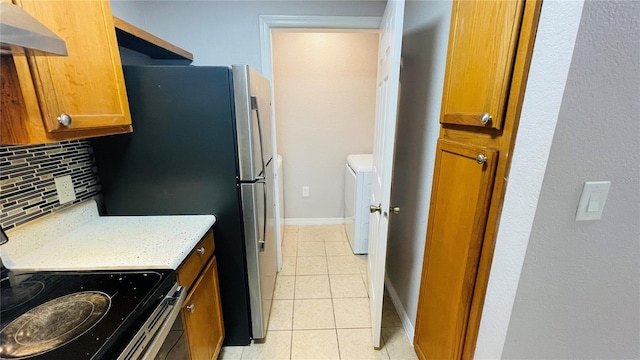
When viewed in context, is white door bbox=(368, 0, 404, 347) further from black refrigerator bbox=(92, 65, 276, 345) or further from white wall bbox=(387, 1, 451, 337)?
black refrigerator bbox=(92, 65, 276, 345)

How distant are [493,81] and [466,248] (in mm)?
615

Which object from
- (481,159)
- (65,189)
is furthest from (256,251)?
(481,159)

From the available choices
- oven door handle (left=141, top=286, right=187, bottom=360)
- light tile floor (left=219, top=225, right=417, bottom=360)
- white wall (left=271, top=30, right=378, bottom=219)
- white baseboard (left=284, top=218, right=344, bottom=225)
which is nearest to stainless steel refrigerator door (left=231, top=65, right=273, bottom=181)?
oven door handle (left=141, top=286, right=187, bottom=360)

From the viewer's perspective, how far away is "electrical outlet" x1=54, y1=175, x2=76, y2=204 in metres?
1.18

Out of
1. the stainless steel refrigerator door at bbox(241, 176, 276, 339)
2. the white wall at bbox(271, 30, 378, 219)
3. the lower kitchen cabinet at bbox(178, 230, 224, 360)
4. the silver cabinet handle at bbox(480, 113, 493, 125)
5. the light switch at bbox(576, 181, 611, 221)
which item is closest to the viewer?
the light switch at bbox(576, 181, 611, 221)

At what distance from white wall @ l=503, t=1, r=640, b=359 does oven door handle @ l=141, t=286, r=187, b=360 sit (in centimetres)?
113

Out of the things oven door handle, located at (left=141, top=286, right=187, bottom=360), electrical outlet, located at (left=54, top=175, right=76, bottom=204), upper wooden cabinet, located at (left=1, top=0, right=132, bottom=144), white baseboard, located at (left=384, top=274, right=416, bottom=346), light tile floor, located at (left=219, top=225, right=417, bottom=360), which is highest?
upper wooden cabinet, located at (left=1, top=0, right=132, bottom=144)

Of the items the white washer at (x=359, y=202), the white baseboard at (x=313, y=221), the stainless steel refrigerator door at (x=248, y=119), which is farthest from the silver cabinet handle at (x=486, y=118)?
the white baseboard at (x=313, y=221)

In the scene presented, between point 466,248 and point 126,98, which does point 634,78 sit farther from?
point 126,98

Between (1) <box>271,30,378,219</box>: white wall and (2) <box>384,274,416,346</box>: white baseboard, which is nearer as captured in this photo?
(2) <box>384,274,416,346</box>: white baseboard

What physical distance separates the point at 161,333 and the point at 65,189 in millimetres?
831

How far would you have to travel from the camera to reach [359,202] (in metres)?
2.51

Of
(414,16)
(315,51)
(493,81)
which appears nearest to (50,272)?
(493,81)

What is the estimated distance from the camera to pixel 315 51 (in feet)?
9.64
